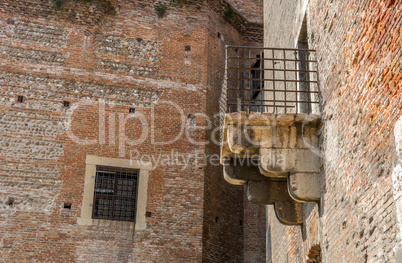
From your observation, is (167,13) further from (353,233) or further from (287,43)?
(353,233)

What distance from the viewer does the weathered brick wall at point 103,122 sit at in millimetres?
11602

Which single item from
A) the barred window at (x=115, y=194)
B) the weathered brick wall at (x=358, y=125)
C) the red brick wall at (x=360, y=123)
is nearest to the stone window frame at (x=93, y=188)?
the barred window at (x=115, y=194)

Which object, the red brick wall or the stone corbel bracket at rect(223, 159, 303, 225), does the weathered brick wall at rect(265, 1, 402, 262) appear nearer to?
the red brick wall

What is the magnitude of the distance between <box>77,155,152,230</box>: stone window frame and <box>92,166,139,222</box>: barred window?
0.34 ft

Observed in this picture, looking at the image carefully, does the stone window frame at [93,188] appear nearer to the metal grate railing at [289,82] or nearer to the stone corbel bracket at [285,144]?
the metal grate railing at [289,82]

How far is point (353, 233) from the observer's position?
470 centimetres

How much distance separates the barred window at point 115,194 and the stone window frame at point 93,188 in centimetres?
10

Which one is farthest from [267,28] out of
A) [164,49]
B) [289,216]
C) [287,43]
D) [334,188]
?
[334,188]

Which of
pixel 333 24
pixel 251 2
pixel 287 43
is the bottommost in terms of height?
pixel 333 24

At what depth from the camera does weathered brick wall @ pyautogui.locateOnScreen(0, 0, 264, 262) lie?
457 inches

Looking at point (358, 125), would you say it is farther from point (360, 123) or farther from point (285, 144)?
point (285, 144)

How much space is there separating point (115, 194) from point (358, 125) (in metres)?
8.31

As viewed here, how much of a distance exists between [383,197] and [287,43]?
464cm

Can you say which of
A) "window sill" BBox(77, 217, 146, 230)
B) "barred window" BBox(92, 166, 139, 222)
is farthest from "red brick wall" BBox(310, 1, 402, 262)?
"barred window" BBox(92, 166, 139, 222)
